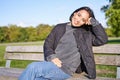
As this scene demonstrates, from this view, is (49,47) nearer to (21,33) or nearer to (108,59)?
(108,59)

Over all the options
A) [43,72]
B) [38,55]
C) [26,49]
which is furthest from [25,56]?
[43,72]

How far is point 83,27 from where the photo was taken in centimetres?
453

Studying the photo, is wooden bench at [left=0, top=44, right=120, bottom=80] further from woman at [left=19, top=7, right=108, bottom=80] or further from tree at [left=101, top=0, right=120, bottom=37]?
tree at [left=101, top=0, right=120, bottom=37]

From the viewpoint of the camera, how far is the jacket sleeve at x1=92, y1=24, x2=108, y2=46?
447cm

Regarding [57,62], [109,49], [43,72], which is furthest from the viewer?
[109,49]

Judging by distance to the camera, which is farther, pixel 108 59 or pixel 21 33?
pixel 21 33

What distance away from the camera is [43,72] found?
12.6 feet

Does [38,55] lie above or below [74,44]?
below

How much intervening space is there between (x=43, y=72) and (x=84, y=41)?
2.82ft

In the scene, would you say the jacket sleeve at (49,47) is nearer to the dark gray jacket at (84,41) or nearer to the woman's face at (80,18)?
the dark gray jacket at (84,41)

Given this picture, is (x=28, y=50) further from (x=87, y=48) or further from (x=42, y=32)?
(x=42, y=32)

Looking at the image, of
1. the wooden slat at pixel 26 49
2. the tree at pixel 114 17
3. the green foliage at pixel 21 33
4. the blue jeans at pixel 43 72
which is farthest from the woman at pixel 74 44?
the green foliage at pixel 21 33

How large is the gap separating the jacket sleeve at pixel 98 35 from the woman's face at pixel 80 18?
0.69ft

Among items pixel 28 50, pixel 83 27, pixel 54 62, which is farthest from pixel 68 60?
pixel 28 50
